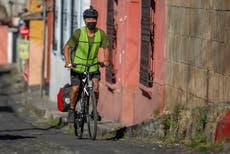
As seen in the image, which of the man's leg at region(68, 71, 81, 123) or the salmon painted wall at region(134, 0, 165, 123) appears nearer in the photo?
the man's leg at region(68, 71, 81, 123)

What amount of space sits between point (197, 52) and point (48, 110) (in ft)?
39.6

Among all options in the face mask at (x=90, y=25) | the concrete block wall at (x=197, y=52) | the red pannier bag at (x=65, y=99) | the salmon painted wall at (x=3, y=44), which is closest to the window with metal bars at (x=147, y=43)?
the concrete block wall at (x=197, y=52)

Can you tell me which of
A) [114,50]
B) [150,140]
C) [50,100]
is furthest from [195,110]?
[50,100]

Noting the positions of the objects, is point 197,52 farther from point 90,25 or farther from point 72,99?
point 72,99

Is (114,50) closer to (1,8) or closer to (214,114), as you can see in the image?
(214,114)

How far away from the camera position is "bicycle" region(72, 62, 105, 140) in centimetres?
1280

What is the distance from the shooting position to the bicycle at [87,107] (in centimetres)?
1280

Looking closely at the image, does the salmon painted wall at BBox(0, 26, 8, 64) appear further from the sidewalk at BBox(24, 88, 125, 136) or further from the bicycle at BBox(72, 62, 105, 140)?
the bicycle at BBox(72, 62, 105, 140)

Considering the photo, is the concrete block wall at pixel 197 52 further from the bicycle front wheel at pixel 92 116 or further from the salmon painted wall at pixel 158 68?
the bicycle front wheel at pixel 92 116

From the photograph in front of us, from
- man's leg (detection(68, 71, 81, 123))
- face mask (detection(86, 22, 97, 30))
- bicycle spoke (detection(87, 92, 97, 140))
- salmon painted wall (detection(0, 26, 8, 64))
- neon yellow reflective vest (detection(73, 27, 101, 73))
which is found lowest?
salmon painted wall (detection(0, 26, 8, 64))

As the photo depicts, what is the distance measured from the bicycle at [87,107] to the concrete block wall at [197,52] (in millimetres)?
1560

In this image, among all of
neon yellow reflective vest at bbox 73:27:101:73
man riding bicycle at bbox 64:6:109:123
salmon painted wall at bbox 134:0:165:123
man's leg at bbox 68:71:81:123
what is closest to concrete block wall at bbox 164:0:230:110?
salmon painted wall at bbox 134:0:165:123

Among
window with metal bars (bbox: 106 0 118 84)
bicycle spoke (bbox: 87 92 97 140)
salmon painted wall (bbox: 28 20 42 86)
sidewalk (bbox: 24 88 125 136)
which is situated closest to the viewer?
bicycle spoke (bbox: 87 92 97 140)

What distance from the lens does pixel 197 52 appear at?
44.7 ft
